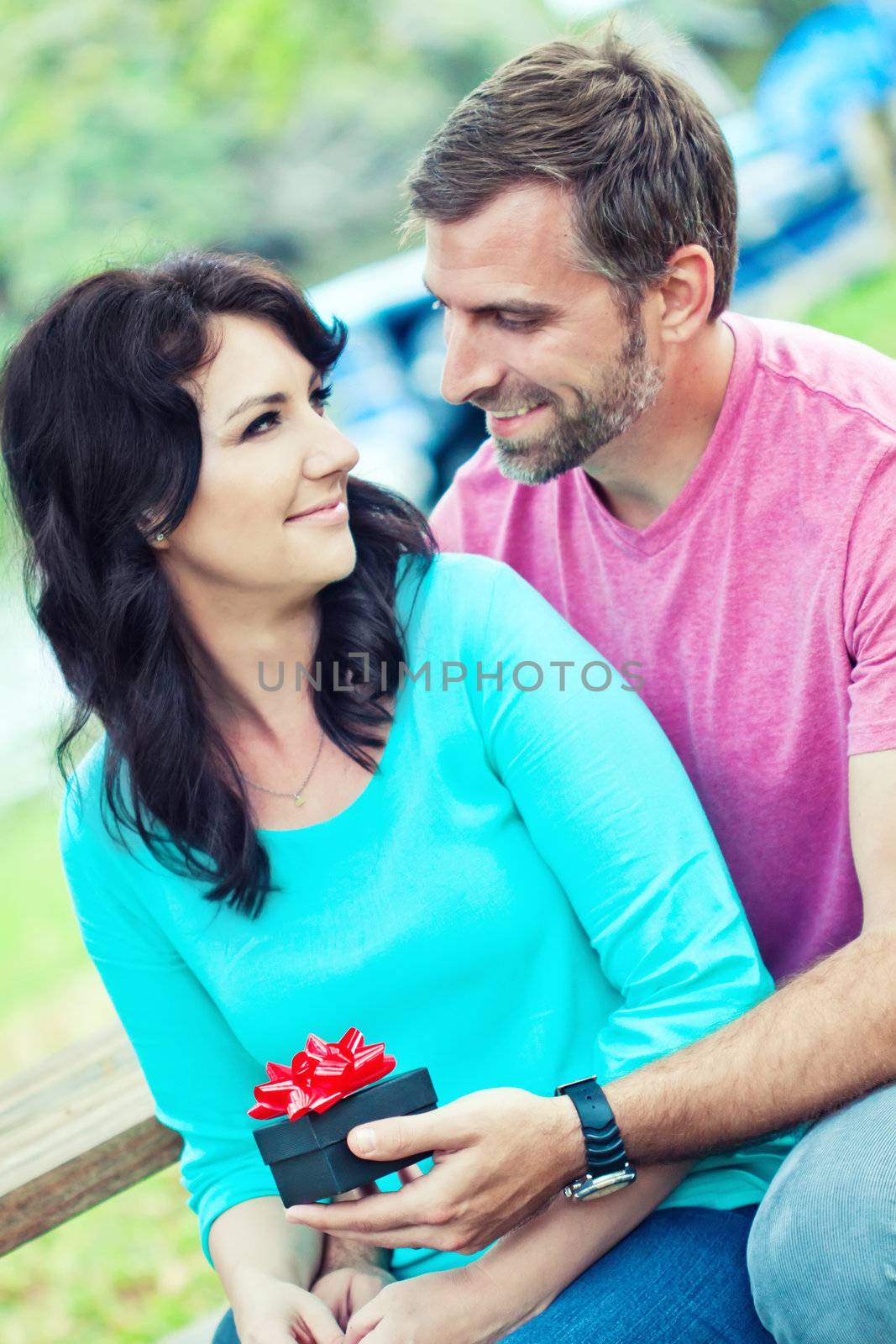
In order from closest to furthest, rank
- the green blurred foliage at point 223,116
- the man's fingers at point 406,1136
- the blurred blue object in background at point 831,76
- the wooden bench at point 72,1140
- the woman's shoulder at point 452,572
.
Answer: the man's fingers at point 406,1136 < the woman's shoulder at point 452,572 < the wooden bench at point 72,1140 < the green blurred foliage at point 223,116 < the blurred blue object in background at point 831,76

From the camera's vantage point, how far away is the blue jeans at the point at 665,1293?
1629 millimetres

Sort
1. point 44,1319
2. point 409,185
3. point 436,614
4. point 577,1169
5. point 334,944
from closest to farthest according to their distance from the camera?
point 577,1169 → point 334,944 → point 436,614 → point 409,185 → point 44,1319

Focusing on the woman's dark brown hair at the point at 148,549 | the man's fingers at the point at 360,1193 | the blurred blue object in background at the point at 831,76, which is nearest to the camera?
the man's fingers at the point at 360,1193

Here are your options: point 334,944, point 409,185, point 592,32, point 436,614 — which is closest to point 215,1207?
point 334,944

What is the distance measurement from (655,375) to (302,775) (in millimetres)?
840

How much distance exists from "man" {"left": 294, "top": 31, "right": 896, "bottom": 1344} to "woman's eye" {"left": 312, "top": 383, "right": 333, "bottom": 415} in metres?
0.20

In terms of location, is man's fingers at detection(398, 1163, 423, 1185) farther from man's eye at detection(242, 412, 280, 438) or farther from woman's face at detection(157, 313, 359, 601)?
man's eye at detection(242, 412, 280, 438)

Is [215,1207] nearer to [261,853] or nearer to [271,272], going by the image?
[261,853]

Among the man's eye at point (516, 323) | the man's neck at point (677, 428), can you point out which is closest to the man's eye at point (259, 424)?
the man's eye at point (516, 323)

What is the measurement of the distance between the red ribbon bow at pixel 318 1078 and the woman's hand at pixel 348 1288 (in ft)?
1.44

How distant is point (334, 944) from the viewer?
1941mm

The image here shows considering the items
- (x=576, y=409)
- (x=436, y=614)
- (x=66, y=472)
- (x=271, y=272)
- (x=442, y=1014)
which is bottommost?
Answer: (x=442, y=1014)

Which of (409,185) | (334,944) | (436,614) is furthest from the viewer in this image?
(409,185)

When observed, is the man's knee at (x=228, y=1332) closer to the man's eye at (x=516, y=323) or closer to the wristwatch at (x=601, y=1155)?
the wristwatch at (x=601, y=1155)
